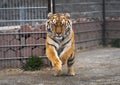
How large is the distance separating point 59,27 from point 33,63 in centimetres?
136

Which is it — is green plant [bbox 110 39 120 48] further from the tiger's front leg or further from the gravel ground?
the tiger's front leg

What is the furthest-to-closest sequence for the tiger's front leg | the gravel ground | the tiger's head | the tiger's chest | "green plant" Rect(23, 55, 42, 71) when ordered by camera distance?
"green plant" Rect(23, 55, 42, 71), the tiger's chest, the tiger's head, the tiger's front leg, the gravel ground

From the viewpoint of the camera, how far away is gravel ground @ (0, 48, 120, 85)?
8703mm

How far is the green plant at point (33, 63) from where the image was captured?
1010 centimetres

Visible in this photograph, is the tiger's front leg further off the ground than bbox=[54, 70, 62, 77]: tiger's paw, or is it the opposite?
the tiger's front leg

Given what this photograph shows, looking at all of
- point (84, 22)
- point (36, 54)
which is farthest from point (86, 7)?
point (36, 54)

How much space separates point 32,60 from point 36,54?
24 cm

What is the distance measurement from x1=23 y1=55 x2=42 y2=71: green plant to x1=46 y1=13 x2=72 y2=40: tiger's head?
109 centimetres

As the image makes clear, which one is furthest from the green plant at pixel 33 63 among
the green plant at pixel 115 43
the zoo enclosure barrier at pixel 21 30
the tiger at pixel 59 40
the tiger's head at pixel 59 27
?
the green plant at pixel 115 43

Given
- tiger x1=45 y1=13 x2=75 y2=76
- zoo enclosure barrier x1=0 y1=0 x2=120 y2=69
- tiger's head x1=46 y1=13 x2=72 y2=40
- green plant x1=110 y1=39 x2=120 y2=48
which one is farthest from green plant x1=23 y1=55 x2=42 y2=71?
green plant x1=110 y1=39 x2=120 y2=48

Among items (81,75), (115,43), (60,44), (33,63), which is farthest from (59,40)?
(115,43)

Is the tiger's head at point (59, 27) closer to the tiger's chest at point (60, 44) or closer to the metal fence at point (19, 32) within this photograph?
the tiger's chest at point (60, 44)

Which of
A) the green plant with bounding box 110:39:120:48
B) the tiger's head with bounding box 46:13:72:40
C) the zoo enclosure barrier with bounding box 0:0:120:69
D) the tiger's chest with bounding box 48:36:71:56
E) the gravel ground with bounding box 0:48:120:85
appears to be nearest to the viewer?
the gravel ground with bounding box 0:48:120:85

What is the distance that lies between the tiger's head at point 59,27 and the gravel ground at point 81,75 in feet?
2.82
